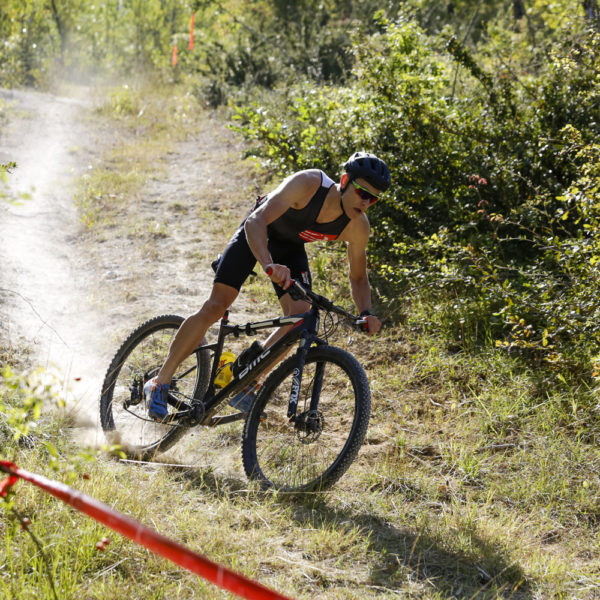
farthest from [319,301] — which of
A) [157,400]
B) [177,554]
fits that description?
[177,554]

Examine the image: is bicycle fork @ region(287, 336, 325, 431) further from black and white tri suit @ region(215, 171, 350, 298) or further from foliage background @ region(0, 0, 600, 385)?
foliage background @ region(0, 0, 600, 385)

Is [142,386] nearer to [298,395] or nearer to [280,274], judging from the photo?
[298,395]

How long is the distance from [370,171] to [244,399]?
1657 millimetres

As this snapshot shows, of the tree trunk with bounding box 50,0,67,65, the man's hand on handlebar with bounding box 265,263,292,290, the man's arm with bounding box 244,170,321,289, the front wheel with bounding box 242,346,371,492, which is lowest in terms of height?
the front wheel with bounding box 242,346,371,492

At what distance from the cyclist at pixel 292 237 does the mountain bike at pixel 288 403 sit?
0.15m

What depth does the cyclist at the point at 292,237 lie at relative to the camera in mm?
3984

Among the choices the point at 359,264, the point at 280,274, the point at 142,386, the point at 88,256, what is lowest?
the point at 142,386

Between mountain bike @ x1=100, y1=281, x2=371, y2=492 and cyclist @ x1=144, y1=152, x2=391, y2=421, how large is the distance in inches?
5.9

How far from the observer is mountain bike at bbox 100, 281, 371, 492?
3842mm

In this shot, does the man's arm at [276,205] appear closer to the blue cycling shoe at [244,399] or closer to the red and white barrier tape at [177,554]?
the blue cycling shoe at [244,399]

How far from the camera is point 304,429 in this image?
3990mm

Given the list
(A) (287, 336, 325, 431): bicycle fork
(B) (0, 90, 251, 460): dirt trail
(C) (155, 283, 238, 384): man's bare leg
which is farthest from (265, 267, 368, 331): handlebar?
(B) (0, 90, 251, 460): dirt trail

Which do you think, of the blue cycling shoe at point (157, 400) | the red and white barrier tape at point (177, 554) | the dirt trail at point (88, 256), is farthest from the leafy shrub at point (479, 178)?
the red and white barrier tape at point (177, 554)

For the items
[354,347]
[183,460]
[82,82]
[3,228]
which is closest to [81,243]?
[3,228]
